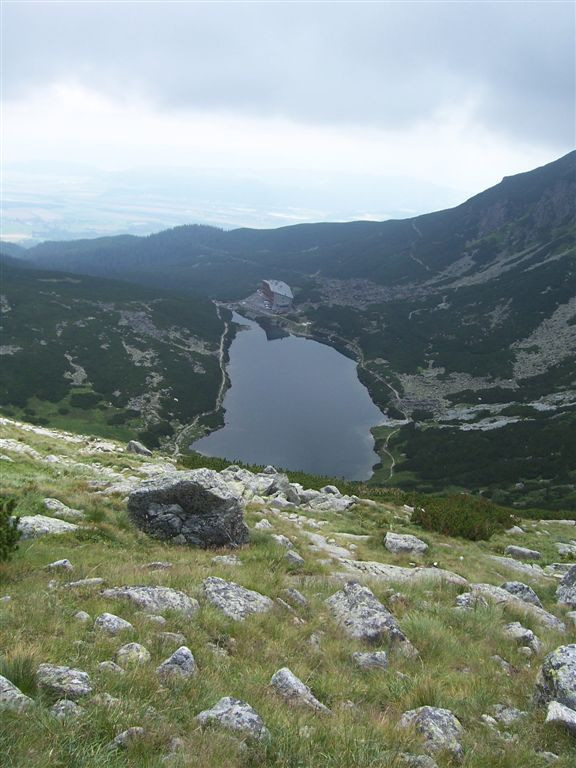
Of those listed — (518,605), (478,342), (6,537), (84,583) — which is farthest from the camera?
(478,342)

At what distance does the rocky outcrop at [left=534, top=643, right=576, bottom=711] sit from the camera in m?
6.12

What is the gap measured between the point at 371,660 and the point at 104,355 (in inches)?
3853

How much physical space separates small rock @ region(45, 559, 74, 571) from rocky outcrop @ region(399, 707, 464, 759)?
6.19m

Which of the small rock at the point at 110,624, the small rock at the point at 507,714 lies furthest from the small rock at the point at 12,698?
the small rock at the point at 507,714

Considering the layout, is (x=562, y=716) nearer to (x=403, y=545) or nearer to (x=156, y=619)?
(x=156, y=619)

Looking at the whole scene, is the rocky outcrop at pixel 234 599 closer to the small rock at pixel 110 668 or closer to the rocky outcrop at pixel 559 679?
the small rock at pixel 110 668

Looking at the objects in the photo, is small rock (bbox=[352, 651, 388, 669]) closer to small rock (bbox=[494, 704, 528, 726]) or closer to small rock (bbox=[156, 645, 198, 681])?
small rock (bbox=[494, 704, 528, 726])

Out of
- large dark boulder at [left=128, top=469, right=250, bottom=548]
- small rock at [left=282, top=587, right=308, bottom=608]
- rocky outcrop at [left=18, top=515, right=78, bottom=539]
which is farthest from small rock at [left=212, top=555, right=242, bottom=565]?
rocky outcrop at [left=18, top=515, right=78, bottom=539]

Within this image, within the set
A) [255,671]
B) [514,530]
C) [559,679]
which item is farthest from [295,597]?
[514,530]

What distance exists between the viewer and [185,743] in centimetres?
441

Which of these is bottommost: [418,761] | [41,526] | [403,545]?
[403,545]

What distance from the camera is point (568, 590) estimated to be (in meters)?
13.9

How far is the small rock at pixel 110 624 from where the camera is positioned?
645 cm

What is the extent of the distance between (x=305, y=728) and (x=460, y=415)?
8351cm
